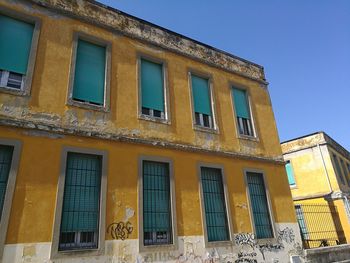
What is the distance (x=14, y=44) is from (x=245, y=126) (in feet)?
26.0

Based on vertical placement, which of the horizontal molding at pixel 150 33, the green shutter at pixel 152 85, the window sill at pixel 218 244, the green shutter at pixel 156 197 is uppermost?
the horizontal molding at pixel 150 33

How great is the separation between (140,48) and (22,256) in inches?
255

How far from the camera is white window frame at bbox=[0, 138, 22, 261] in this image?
5.24 m

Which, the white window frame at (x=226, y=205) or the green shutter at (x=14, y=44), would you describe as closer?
the green shutter at (x=14, y=44)

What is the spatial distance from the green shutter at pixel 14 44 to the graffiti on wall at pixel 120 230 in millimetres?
4281

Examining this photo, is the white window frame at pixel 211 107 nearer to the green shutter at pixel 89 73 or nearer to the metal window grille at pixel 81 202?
the green shutter at pixel 89 73

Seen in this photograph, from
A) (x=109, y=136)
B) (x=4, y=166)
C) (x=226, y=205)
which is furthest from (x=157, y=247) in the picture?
(x=4, y=166)

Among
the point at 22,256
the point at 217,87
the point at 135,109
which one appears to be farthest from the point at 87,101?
the point at 217,87

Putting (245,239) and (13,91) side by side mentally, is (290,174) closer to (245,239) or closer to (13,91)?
(245,239)

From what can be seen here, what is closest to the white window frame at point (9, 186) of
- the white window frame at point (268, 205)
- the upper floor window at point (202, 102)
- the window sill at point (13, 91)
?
the window sill at point (13, 91)

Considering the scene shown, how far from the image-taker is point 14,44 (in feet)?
22.0

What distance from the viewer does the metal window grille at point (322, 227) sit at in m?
14.3

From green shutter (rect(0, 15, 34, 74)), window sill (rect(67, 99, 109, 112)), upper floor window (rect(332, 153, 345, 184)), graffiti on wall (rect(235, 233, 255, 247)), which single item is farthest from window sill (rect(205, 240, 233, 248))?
upper floor window (rect(332, 153, 345, 184))

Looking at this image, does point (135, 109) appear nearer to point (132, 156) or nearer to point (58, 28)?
point (132, 156)
